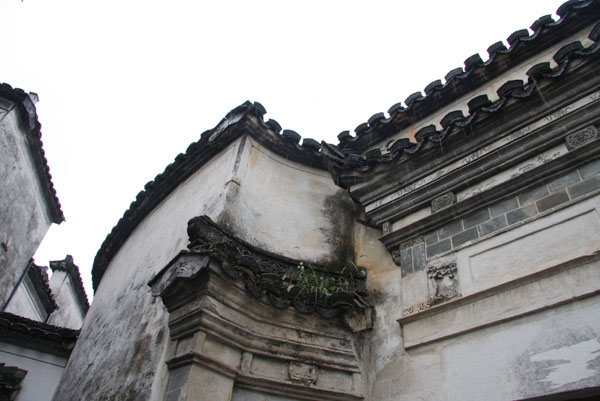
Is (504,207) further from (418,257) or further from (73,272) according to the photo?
(73,272)

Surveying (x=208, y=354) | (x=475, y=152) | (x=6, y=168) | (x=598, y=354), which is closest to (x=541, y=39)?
(x=475, y=152)

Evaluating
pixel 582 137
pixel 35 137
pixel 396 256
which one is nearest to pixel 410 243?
pixel 396 256

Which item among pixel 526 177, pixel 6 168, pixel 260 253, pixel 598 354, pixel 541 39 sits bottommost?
pixel 598 354

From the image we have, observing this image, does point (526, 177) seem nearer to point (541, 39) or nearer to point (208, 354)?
point (541, 39)

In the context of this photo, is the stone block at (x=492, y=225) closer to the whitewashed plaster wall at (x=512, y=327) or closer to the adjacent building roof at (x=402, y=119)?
the whitewashed plaster wall at (x=512, y=327)

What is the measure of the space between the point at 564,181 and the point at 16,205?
12.8 metres

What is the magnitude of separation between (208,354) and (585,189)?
3.73m

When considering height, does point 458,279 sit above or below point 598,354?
above

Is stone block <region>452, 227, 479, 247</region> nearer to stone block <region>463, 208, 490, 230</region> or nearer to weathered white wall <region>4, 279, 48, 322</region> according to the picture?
stone block <region>463, 208, 490, 230</region>

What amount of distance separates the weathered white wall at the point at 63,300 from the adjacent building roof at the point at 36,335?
8.44 meters

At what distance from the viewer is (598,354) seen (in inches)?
120

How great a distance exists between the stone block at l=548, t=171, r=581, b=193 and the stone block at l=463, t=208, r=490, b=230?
2.10ft

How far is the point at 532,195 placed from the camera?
4.20m

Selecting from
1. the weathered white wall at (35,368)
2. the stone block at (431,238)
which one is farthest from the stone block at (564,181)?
the weathered white wall at (35,368)
